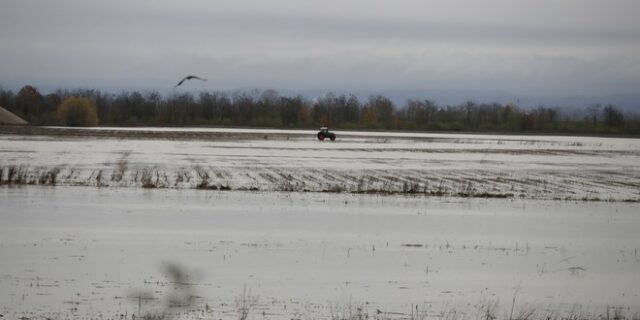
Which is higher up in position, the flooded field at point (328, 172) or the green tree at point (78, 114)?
the green tree at point (78, 114)

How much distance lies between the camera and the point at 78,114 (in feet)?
412

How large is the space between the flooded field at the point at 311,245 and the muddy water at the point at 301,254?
49mm

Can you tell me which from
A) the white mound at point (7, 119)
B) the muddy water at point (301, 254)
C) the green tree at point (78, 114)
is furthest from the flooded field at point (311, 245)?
the green tree at point (78, 114)

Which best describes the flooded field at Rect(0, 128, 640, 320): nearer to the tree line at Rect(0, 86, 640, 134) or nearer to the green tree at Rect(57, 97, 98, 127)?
the green tree at Rect(57, 97, 98, 127)

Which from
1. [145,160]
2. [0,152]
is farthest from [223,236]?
[0,152]

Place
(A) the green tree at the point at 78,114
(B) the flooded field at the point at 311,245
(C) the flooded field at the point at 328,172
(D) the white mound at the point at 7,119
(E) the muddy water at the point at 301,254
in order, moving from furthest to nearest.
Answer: (A) the green tree at the point at 78,114 < (D) the white mound at the point at 7,119 < (C) the flooded field at the point at 328,172 < (E) the muddy water at the point at 301,254 < (B) the flooded field at the point at 311,245

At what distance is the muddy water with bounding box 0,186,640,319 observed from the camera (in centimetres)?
1316

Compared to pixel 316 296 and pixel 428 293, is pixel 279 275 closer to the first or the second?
pixel 316 296

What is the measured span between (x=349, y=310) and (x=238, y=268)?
3.84 m

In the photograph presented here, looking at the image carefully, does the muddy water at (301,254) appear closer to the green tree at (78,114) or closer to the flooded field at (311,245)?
the flooded field at (311,245)

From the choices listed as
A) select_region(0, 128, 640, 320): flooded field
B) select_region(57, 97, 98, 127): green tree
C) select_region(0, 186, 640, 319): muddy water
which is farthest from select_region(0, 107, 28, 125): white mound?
select_region(0, 186, 640, 319): muddy water

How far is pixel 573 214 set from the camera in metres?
26.2

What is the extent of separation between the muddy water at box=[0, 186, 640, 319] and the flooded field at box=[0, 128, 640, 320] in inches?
1.9

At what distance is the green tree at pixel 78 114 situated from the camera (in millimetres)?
125688
